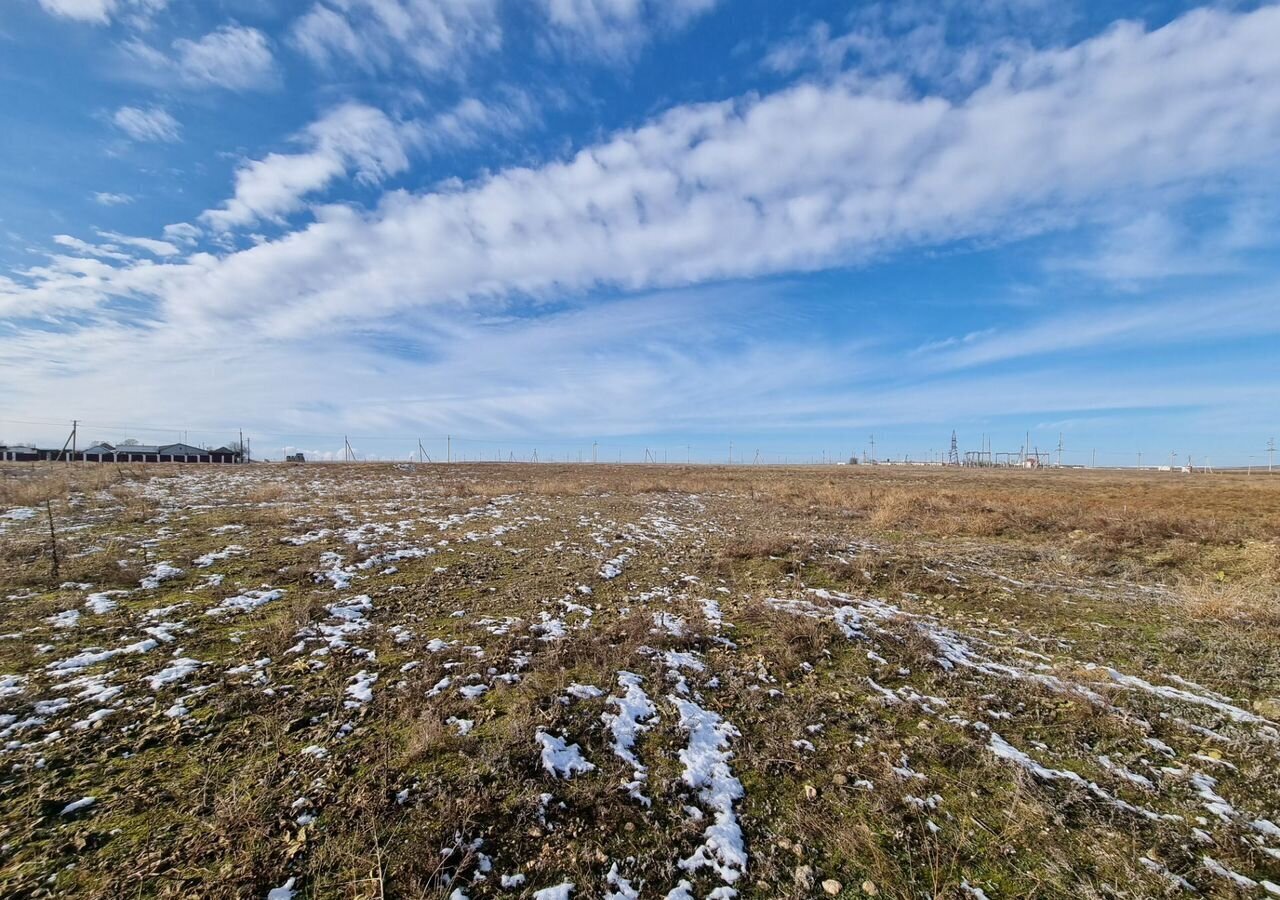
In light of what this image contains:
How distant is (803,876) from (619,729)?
2114 millimetres

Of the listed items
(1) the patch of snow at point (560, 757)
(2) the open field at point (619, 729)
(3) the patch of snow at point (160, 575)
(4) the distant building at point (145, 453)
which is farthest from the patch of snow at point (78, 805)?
(4) the distant building at point (145, 453)

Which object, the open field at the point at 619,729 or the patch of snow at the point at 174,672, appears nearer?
the open field at the point at 619,729

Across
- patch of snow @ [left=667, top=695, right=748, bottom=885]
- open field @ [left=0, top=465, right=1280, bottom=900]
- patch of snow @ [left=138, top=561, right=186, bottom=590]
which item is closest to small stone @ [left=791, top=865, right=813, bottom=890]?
open field @ [left=0, top=465, right=1280, bottom=900]

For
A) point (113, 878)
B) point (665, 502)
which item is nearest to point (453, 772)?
point (113, 878)

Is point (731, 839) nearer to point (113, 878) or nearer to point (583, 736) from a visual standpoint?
point (583, 736)

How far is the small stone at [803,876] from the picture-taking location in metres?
3.51

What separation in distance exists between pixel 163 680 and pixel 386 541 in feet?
26.0

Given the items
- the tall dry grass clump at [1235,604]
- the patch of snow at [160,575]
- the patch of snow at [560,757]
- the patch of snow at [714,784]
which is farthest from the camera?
the patch of snow at [160,575]

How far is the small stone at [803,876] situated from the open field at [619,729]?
19 millimetres

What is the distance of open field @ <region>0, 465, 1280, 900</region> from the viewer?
11.7 ft

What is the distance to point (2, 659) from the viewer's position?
6031mm

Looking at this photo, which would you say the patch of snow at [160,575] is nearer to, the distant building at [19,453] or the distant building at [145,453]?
the distant building at [145,453]

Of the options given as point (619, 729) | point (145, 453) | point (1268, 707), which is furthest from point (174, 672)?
point (145, 453)

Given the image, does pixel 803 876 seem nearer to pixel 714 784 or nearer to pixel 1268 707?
pixel 714 784
